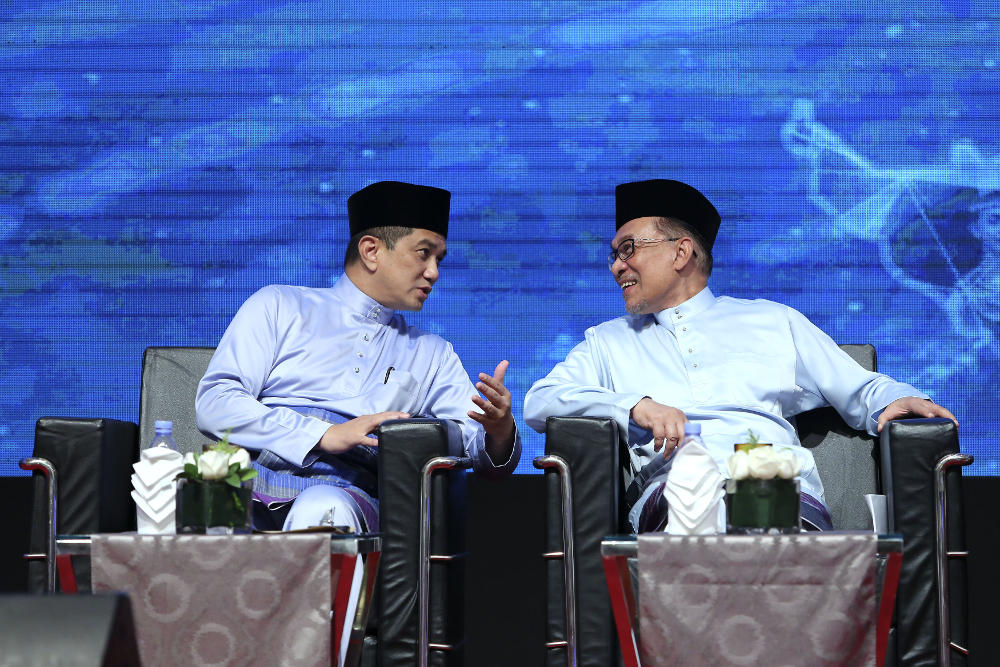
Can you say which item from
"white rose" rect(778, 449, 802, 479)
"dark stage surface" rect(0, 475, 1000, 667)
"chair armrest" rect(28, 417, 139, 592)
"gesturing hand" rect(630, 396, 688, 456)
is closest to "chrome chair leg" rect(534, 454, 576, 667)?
"gesturing hand" rect(630, 396, 688, 456)

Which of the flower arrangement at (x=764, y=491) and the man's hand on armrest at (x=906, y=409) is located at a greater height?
the man's hand on armrest at (x=906, y=409)

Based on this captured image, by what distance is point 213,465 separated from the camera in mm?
1913

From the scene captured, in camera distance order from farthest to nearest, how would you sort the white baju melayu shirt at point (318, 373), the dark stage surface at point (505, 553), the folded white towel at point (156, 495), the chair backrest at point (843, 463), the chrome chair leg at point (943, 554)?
the dark stage surface at point (505, 553)
the chair backrest at point (843, 463)
the white baju melayu shirt at point (318, 373)
the chrome chair leg at point (943, 554)
the folded white towel at point (156, 495)

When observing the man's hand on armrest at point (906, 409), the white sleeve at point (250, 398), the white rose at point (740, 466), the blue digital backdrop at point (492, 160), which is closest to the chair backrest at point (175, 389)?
the white sleeve at point (250, 398)

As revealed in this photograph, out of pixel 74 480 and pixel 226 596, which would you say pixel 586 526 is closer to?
pixel 226 596

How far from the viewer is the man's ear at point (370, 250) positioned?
3.00m

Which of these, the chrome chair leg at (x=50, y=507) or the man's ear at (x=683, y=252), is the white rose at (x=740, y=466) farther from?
the chrome chair leg at (x=50, y=507)

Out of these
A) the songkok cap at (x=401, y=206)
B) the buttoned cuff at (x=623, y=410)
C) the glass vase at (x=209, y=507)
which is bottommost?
the glass vase at (x=209, y=507)

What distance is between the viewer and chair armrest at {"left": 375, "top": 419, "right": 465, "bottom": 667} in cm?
230

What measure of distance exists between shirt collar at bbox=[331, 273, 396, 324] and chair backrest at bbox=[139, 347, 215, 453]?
417mm

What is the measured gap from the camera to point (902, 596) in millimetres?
2291

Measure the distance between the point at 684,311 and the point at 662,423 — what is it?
69 cm

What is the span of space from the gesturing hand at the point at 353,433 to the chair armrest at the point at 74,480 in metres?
0.52

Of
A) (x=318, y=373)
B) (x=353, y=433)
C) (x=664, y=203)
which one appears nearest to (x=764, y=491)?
(x=353, y=433)
